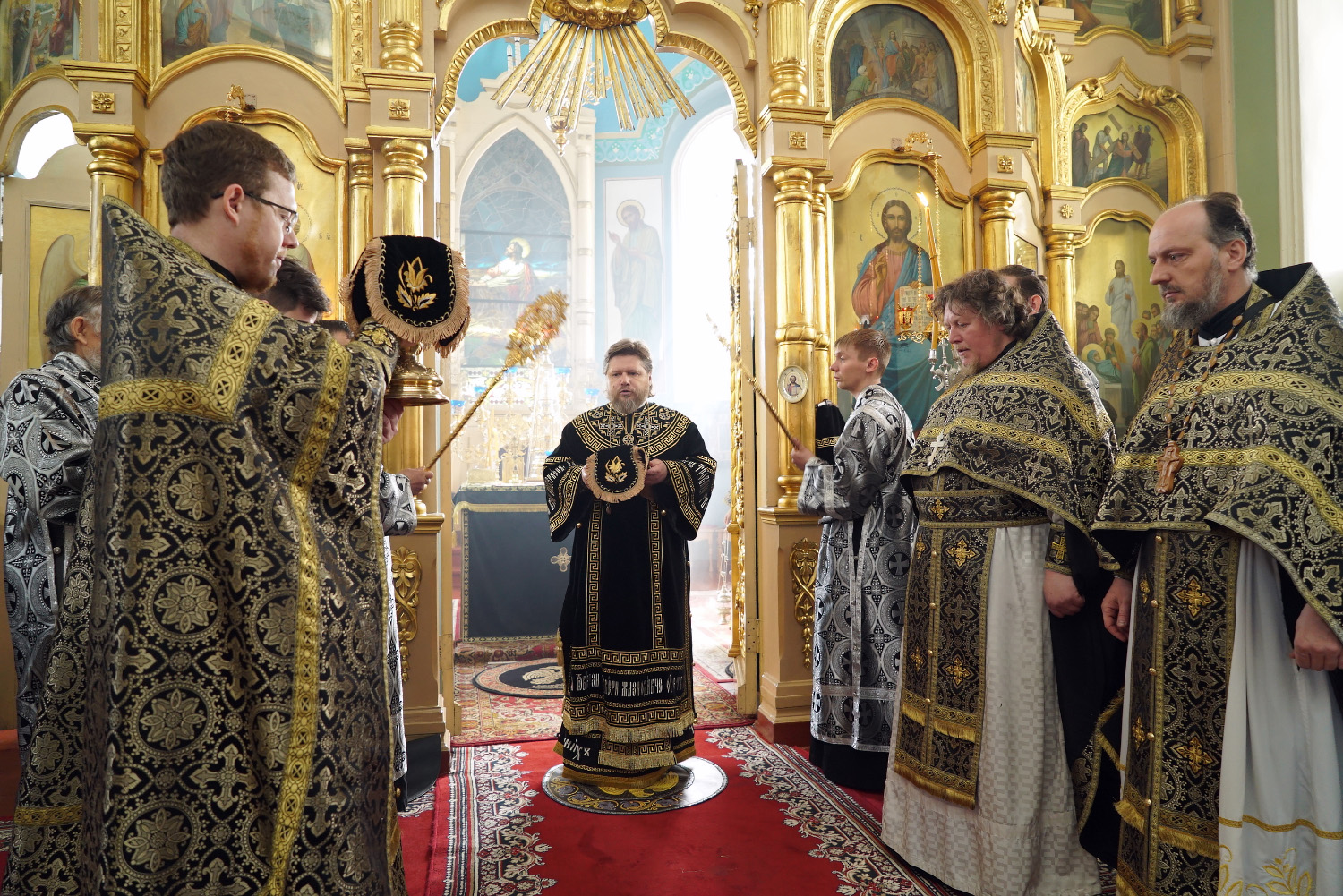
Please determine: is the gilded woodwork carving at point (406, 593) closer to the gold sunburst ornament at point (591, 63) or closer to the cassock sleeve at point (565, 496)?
the cassock sleeve at point (565, 496)

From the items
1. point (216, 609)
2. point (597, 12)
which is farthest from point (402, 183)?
point (216, 609)

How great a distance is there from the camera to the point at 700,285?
524 inches

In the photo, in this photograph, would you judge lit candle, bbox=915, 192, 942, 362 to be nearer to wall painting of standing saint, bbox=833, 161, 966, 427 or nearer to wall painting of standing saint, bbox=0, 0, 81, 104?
wall painting of standing saint, bbox=833, 161, 966, 427

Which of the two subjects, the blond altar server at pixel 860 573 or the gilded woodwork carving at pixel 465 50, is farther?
the gilded woodwork carving at pixel 465 50

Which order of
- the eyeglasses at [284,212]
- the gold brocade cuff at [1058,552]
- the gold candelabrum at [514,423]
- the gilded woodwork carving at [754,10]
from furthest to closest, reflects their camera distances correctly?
1. the gold candelabrum at [514,423]
2. the gilded woodwork carving at [754,10]
3. the gold brocade cuff at [1058,552]
4. the eyeglasses at [284,212]

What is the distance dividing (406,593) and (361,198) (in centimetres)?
213

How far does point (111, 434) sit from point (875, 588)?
11.2 ft

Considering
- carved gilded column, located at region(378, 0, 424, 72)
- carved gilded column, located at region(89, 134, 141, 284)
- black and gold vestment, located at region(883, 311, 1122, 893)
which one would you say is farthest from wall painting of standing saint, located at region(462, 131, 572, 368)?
black and gold vestment, located at region(883, 311, 1122, 893)

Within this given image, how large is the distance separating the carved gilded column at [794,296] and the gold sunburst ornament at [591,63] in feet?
2.56

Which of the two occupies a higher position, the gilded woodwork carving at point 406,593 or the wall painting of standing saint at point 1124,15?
the wall painting of standing saint at point 1124,15

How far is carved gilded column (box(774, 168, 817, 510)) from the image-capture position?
5.00 metres

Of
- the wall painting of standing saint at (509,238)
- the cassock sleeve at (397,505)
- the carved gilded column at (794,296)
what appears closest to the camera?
the cassock sleeve at (397,505)

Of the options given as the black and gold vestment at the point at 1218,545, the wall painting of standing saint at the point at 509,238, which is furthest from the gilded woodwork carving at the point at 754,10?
the wall painting of standing saint at the point at 509,238

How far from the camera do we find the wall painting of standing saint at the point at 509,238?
1267 centimetres
